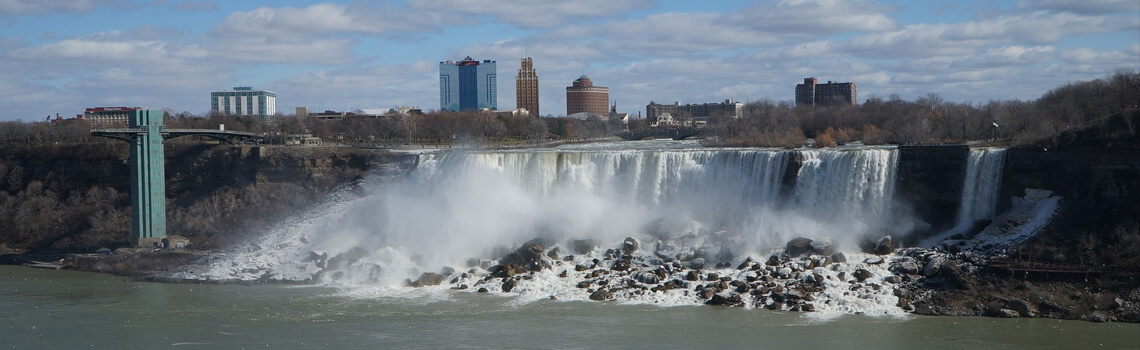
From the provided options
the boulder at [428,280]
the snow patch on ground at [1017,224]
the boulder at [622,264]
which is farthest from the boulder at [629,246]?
the snow patch on ground at [1017,224]

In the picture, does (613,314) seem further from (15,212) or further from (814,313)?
(15,212)

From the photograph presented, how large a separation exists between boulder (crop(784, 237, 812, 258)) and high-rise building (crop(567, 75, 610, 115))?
136419 mm

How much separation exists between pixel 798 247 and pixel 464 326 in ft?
37.1

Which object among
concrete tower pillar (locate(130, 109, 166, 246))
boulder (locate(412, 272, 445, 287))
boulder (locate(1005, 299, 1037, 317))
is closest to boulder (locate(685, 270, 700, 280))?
boulder (locate(412, 272, 445, 287))

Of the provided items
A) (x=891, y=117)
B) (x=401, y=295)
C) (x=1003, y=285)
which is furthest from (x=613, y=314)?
(x=891, y=117)

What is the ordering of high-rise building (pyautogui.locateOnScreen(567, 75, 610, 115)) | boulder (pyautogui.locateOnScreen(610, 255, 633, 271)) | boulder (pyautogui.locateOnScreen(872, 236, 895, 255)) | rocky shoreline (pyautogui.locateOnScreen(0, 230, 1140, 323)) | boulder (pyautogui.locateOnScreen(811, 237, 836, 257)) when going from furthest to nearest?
high-rise building (pyautogui.locateOnScreen(567, 75, 610, 115)) < boulder (pyautogui.locateOnScreen(610, 255, 633, 271)) < boulder (pyautogui.locateOnScreen(872, 236, 895, 255)) < boulder (pyautogui.locateOnScreen(811, 237, 836, 257)) < rocky shoreline (pyautogui.locateOnScreen(0, 230, 1140, 323))

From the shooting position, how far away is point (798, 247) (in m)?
30.1

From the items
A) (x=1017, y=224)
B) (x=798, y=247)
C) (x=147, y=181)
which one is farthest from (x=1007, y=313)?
(x=147, y=181)

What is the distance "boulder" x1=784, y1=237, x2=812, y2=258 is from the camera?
3002cm

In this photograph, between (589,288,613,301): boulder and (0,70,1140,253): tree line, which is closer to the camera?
(589,288,613,301): boulder

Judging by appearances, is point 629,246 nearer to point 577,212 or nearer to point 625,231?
point 625,231

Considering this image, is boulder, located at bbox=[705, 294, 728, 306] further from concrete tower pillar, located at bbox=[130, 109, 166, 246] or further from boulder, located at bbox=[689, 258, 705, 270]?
concrete tower pillar, located at bbox=[130, 109, 166, 246]

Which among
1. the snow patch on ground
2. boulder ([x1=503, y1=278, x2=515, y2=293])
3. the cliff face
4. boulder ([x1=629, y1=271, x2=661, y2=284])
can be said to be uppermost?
the cliff face

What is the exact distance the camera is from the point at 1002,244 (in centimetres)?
2900
